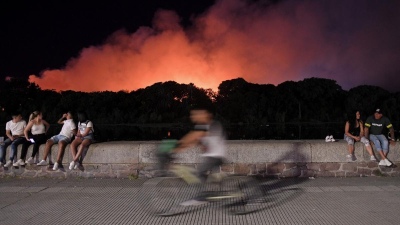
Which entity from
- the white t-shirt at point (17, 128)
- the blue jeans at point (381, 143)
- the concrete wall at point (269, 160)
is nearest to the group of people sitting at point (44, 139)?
the white t-shirt at point (17, 128)

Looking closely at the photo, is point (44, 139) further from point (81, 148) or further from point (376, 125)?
point (376, 125)

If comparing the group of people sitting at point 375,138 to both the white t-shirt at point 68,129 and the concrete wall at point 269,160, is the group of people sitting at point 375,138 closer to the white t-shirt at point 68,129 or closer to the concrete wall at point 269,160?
the concrete wall at point 269,160

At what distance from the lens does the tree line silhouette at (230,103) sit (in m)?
106

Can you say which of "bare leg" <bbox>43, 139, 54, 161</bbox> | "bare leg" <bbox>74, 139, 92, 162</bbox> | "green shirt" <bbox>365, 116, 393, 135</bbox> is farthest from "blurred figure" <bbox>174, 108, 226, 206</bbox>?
"green shirt" <bbox>365, 116, 393, 135</bbox>

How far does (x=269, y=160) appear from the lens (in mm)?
10422

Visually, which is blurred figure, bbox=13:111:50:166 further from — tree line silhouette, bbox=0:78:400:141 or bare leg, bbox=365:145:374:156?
tree line silhouette, bbox=0:78:400:141

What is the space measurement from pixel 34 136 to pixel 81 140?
60.0 inches

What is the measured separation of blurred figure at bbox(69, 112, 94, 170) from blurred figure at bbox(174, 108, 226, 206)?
4.58 metres

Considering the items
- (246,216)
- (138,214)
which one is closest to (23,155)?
(138,214)

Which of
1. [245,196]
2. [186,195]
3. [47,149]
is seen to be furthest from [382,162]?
[47,149]

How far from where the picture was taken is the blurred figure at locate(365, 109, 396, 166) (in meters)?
10.2

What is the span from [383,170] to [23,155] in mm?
9218

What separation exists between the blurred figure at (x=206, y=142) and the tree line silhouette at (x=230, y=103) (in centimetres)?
9389

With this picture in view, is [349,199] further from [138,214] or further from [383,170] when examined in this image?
[138,214]
